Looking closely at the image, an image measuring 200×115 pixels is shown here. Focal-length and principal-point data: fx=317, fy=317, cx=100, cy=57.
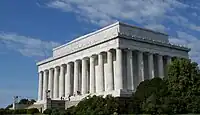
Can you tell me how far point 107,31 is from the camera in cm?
8206

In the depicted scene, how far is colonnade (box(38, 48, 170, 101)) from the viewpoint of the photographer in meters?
72.2

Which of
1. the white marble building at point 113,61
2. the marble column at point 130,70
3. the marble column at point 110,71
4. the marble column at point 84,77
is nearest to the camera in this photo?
the marble column at point 130,70

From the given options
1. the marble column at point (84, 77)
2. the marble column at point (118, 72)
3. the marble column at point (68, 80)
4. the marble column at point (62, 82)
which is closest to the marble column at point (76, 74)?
the marble column at point (84, 77)

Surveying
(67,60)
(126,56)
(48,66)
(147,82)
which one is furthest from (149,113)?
(48,66)

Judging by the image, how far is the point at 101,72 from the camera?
255ft

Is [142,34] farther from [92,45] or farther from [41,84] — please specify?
[41,84]

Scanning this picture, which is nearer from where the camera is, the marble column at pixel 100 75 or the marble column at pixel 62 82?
the marble column at pixel 100 75

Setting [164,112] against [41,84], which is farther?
[41,84]

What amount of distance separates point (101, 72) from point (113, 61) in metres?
4.24

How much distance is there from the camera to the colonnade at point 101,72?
72188mm

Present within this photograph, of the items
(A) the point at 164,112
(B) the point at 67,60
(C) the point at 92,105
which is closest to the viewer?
(A) the point at 164,112

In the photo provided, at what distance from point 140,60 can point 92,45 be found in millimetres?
12685

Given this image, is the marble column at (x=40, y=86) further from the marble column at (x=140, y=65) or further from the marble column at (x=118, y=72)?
the marble column at (x=140, y=65)

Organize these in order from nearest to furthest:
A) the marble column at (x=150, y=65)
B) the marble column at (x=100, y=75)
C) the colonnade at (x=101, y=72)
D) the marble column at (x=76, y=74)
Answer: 1. the colonnade at (x=101, y=72)
2. the marble column at (x=100, y=75)
3. the marble column at (x=150, y=65)
4. the marble column at (x=76, y=74)
